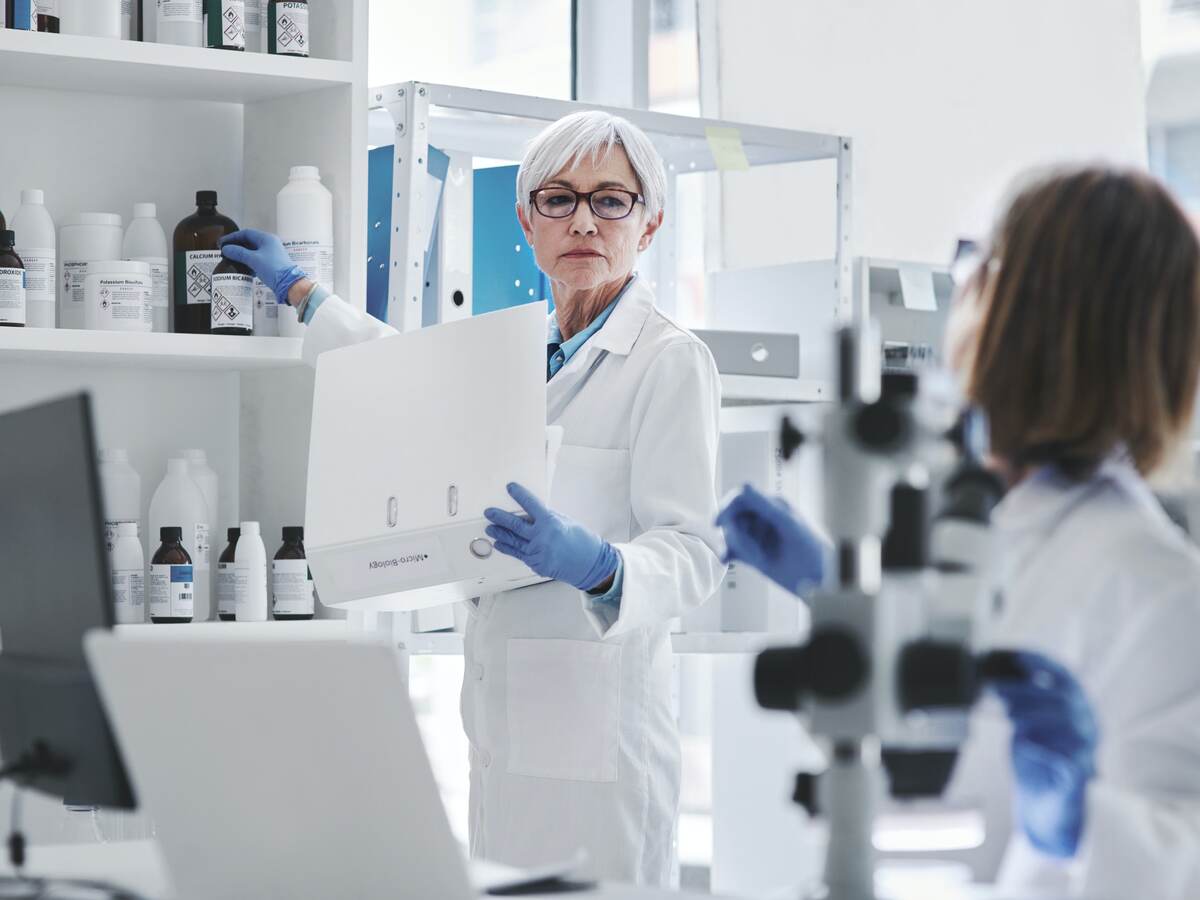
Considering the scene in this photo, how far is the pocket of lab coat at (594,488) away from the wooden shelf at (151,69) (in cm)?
73

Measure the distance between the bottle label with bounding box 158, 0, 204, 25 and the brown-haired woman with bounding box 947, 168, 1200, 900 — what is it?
58.4 inches

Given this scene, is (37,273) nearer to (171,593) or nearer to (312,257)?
(312,257)

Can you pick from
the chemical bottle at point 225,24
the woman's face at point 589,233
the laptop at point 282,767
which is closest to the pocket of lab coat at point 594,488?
the woman's face at point 589,233

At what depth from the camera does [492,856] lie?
6.34 ft

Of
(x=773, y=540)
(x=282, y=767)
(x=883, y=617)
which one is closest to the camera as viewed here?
(x=883, y=617)

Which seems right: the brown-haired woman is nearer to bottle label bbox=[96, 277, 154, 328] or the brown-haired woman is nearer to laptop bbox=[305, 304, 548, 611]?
laptop bbox=[305, 304, 548, 611]

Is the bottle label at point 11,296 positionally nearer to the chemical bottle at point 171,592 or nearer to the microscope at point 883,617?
the chemical bottle at point 171,592

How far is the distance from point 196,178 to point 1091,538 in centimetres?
180

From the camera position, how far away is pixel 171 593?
218 centimetres

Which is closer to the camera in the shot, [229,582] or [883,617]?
[883,617]

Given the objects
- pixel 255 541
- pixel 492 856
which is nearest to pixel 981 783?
pixel 492 856

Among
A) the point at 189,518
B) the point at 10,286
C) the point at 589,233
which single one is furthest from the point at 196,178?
the point at 589,233

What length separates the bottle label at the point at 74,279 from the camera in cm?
221

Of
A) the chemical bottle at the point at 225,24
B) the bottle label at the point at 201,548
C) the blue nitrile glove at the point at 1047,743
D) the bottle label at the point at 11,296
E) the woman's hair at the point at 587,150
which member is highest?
the chemical bottle at the point at 225,24
